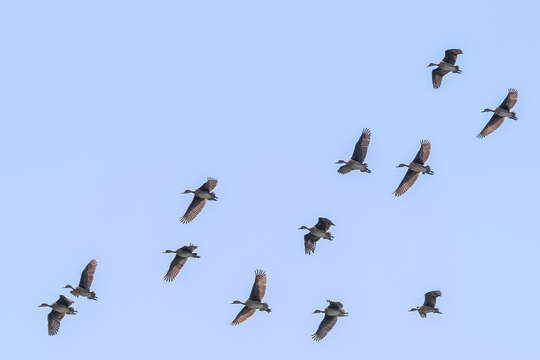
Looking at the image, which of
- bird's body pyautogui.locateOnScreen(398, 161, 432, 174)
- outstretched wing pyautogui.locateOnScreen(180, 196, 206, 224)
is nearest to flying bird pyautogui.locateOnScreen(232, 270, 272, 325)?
outstretched wing pyautogui.locateOnScreen(180, 196, 206, 224)

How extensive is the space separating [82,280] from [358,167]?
47.6 feet

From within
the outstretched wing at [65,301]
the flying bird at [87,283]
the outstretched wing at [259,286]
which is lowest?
the outstretched wing at [65,301]

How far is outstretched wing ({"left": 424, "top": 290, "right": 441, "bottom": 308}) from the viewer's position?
50.9 m

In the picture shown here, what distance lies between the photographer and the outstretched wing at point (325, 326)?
51.3 m

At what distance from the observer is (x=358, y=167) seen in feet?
175

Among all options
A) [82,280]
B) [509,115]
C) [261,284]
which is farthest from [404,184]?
[82,280]

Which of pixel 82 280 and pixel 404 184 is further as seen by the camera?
pixel 404 184

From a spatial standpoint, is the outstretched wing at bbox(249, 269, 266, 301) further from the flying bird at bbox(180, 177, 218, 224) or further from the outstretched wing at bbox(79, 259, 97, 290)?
the outstretched wing at bbox(79, 259, 97, 290)

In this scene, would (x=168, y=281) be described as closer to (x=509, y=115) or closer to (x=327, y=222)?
(x=327, y=222)

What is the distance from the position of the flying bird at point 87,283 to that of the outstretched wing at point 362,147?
13.8 m

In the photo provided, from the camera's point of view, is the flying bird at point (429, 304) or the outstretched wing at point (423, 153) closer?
the flying bird at point (429, 304)

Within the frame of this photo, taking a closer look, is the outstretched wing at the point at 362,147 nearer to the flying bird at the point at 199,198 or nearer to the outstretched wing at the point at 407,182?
the outstretched wing at the point at 407,182

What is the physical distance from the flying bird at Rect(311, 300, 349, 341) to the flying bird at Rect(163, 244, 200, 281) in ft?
22.1

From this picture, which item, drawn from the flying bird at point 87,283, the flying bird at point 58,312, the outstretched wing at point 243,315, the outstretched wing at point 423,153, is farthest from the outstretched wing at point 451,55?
the flying bird at point 58,312
